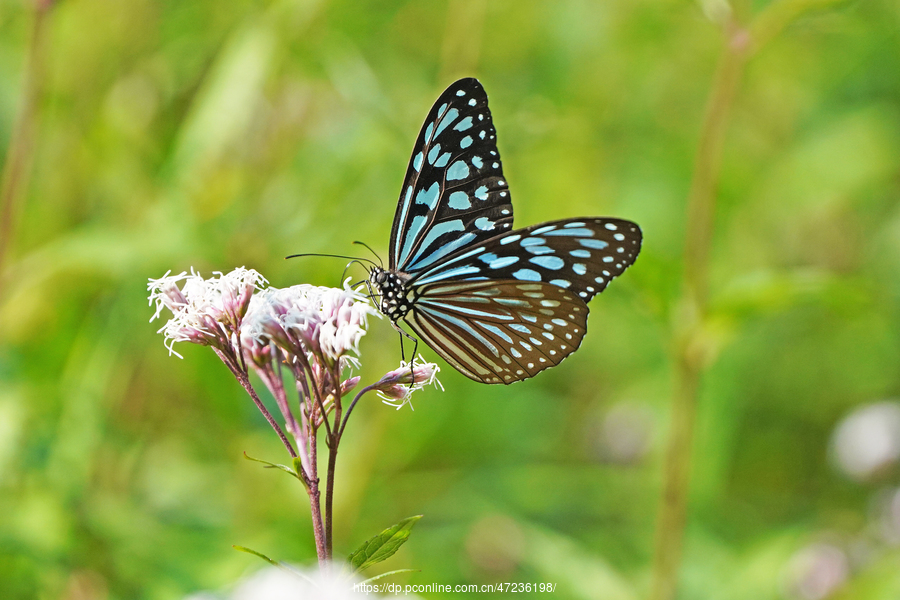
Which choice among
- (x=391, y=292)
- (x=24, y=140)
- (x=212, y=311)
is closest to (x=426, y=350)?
(x=391, y=292)

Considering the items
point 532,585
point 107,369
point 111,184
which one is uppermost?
point 111,184

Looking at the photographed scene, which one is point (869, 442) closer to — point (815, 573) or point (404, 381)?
point (815, 573)

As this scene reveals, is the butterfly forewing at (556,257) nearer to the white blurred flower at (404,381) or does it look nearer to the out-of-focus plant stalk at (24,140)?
the white blurred flower at (404,381)

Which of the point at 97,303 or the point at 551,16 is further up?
the point at 551,16

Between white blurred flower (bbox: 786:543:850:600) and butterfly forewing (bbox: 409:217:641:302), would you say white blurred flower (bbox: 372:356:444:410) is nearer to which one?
butterfly forewing (bbox: 409:217:641:302)

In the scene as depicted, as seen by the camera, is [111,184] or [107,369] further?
[111,184]

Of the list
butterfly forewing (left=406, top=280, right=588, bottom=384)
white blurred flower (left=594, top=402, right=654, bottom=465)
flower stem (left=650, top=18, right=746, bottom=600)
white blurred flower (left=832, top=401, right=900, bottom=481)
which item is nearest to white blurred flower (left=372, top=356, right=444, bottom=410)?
butterfly forewing (left=406, top=280, right=588, bottom=384)

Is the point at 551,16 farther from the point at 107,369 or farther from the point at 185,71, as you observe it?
the point at 107,369

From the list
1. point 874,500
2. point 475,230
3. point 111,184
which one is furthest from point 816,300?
point 111,184
